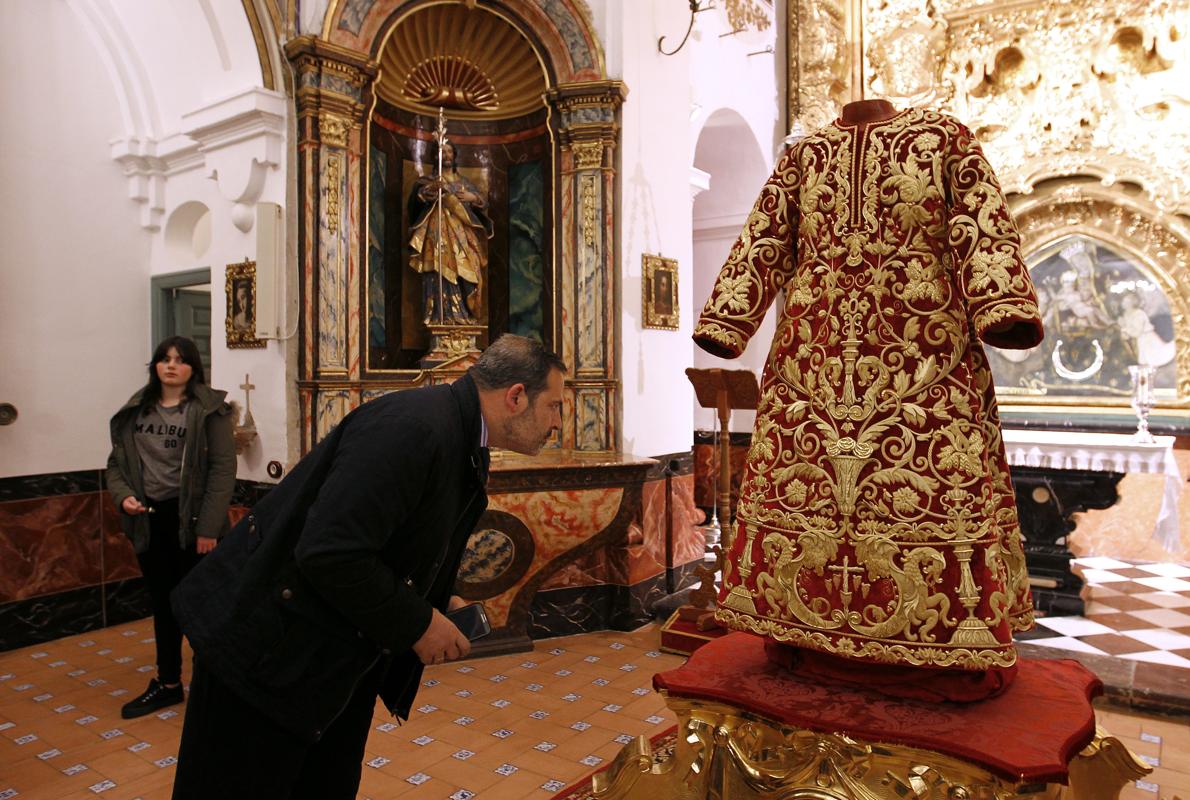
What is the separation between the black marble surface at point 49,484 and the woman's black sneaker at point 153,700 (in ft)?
6.00

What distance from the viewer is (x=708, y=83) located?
25.9 feet

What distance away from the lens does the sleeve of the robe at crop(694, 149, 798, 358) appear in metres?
2.79

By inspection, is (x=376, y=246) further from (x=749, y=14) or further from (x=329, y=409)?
(x=749, y=14)

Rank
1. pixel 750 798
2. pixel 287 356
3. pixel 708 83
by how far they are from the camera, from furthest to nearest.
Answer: pixel 708 83, pixel 287 356, pixel 750 798

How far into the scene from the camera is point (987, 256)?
2.46 metres

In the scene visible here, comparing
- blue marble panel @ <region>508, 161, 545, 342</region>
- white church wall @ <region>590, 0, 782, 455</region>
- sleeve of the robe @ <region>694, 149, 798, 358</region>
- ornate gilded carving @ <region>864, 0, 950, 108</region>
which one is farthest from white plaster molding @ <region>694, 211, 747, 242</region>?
sleeve of the robe @ <region>694, 149, 798, 358</region>

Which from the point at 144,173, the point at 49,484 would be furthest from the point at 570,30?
the point at 49,484

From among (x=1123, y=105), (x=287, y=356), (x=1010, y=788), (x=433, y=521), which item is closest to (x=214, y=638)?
(x=433, y=521)

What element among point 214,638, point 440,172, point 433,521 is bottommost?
point 214,638

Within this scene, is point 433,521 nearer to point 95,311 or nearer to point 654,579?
point 654,579

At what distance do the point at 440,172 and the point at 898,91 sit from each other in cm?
560

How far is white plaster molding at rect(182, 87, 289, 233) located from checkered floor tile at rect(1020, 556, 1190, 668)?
17.9 ft

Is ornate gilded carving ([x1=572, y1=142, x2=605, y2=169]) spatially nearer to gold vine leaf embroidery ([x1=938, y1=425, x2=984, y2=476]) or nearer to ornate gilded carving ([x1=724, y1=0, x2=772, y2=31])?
ornate gilded carving ([x1=724, y1=0, x2=772, y2=31])

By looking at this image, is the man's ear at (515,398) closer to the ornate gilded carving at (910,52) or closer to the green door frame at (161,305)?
the green door frame at (161,305)
